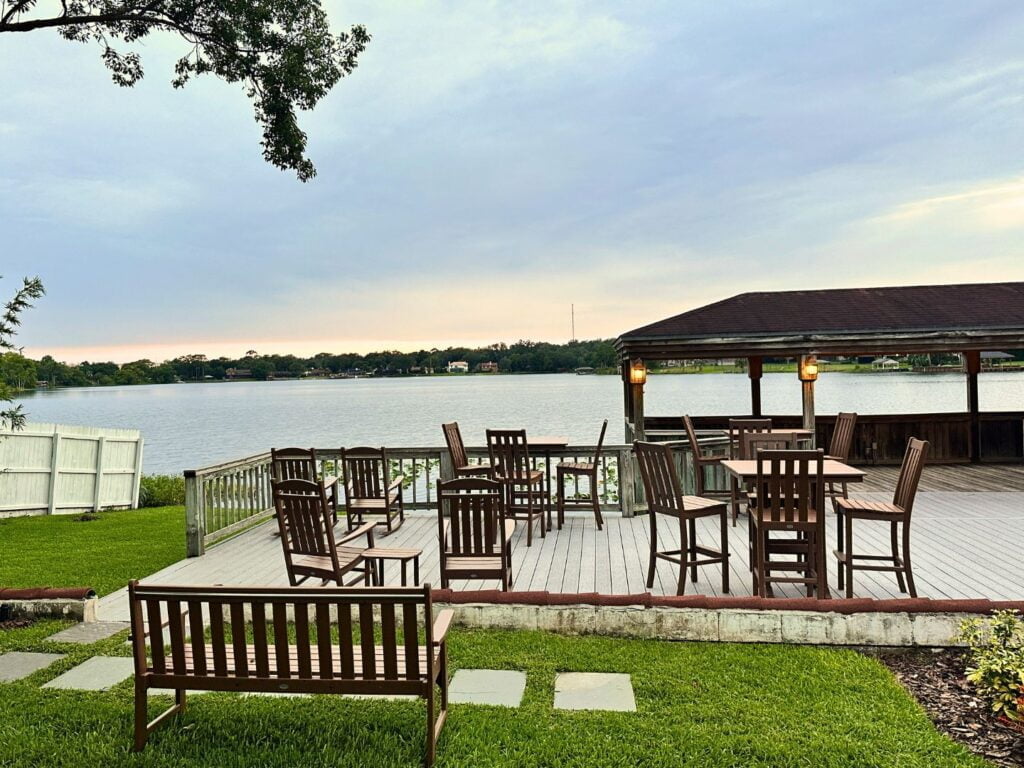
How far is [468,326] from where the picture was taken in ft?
145

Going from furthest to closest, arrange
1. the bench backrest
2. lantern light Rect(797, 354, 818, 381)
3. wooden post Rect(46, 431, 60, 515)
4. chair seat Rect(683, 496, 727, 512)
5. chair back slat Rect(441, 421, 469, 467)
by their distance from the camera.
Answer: wooden post Rect(46, 431, 60, 515) → lantern light Rect(797, 354, 818, 381) → chair back slat Rect(441, 421, 469, 467) → chair seat Rect(683, 496, 727, 512) → the bench backrest

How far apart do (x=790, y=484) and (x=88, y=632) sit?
480 centimetres

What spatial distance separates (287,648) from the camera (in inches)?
108

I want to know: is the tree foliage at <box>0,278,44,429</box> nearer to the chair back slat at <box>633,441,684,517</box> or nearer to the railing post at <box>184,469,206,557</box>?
the railing post at <box>184,469,206,557</box>

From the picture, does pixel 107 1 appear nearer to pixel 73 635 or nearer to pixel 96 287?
pixel 73 635

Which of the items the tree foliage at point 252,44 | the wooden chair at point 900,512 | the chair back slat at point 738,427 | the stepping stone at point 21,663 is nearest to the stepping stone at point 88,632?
the stepping stone at point 21,663

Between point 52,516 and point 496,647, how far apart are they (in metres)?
9.48

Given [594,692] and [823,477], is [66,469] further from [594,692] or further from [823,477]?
[823,477]

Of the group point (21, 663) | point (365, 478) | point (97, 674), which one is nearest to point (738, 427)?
point (365, 478)

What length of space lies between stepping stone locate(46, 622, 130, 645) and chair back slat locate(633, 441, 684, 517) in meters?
3.83

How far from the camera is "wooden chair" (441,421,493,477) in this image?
7.27 m

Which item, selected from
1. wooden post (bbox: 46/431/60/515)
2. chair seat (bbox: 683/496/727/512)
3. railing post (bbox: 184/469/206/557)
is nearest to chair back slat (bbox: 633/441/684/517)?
chair seat (bbox: 683/496/727/512)

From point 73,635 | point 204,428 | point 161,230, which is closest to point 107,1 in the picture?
point 73,635

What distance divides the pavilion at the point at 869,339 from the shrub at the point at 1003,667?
6809mm
